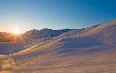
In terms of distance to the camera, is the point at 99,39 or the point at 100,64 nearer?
the point at 100,64

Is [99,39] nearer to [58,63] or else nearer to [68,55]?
[68,55]

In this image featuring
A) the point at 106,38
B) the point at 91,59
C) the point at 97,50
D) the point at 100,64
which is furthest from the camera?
the point at 106,38

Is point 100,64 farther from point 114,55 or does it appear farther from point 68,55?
point 68,55

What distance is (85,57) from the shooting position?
15367mm

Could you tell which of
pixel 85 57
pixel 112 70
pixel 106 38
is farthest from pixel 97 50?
pixel 112 70

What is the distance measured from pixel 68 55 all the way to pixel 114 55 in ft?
11.2

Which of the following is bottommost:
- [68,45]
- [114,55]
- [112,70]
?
[112,70]

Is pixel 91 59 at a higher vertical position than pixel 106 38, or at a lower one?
lower

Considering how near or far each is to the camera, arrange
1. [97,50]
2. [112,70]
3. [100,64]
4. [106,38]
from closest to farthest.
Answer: [112,70] → [100,64] → [97,50] → [106,38]

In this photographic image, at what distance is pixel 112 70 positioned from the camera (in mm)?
11344

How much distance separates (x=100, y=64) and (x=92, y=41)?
7075 millimetres

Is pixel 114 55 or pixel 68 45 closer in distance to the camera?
pixel 114 55

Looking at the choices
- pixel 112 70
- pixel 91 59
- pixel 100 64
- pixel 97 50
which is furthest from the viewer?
pixel 97 50

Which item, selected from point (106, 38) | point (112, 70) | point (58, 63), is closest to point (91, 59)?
point (58, 63)
